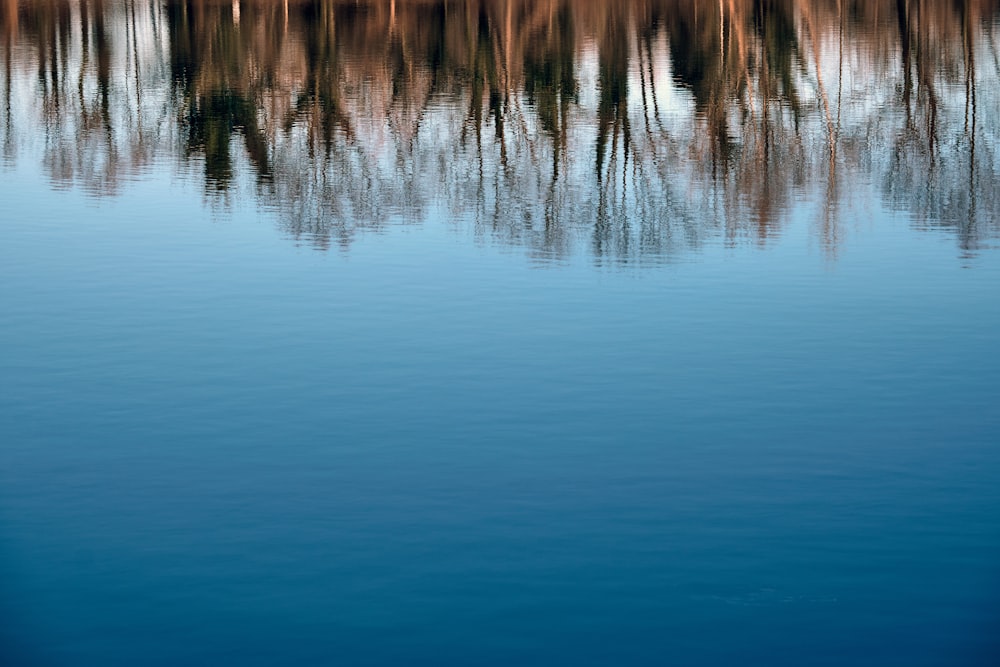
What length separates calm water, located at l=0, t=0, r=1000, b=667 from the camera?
35.8 ft

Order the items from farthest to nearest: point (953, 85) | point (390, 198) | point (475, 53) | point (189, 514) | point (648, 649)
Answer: point (475, 53) < point (953, 85) < point (390, 198) < point (189, 514) < point (648, 649)

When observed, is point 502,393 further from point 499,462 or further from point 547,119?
point 547,119

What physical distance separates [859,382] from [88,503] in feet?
26.6

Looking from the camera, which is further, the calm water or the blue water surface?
the calm water

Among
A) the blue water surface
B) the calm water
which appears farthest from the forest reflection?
the blue water surface

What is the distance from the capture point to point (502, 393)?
16141 mm

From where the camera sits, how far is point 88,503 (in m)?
13.1

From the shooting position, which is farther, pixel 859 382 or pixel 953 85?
pixel 953 85

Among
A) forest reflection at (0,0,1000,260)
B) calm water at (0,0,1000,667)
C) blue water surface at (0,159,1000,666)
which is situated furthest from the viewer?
forest reflection at (0,0,1000,260)

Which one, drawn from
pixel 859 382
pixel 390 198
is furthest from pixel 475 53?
pixel 859 382

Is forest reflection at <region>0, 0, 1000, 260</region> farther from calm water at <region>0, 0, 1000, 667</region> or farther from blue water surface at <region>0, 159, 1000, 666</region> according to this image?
blue water surface at <region>0, 159, 1000, 666</region>

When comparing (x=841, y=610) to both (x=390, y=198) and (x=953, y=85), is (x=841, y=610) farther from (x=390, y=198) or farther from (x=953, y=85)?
(x=953, y=85)

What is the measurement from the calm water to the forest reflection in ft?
0.72

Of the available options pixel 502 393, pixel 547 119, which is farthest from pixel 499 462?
pixel 547 119
